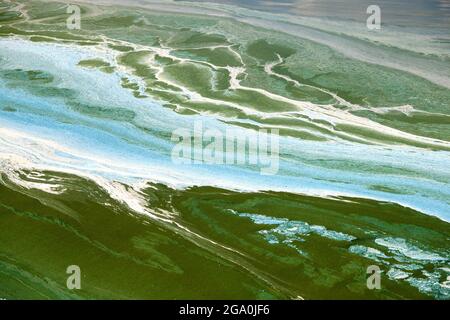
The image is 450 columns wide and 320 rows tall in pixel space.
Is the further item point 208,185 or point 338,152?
point 338,152

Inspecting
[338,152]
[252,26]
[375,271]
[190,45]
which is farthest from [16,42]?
[375,271]

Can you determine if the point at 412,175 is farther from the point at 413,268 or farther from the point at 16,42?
the point at 16,42

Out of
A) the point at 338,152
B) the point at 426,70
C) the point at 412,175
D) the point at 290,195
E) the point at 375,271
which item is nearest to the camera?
the point at 375,271

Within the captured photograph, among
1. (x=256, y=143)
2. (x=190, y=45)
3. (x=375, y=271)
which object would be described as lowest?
(x=375, y=271)

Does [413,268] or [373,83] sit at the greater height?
[373,83]

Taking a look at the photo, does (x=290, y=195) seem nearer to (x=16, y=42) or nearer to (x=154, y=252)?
(x=154, y=252)

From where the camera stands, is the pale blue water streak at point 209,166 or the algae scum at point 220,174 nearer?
the algae scum at point 220,174

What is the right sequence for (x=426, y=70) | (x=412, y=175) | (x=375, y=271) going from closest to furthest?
(x=375, y=271) < (x=412, y=175) < (x=426, y=70)

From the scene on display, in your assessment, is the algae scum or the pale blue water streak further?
the pale blue water streak
